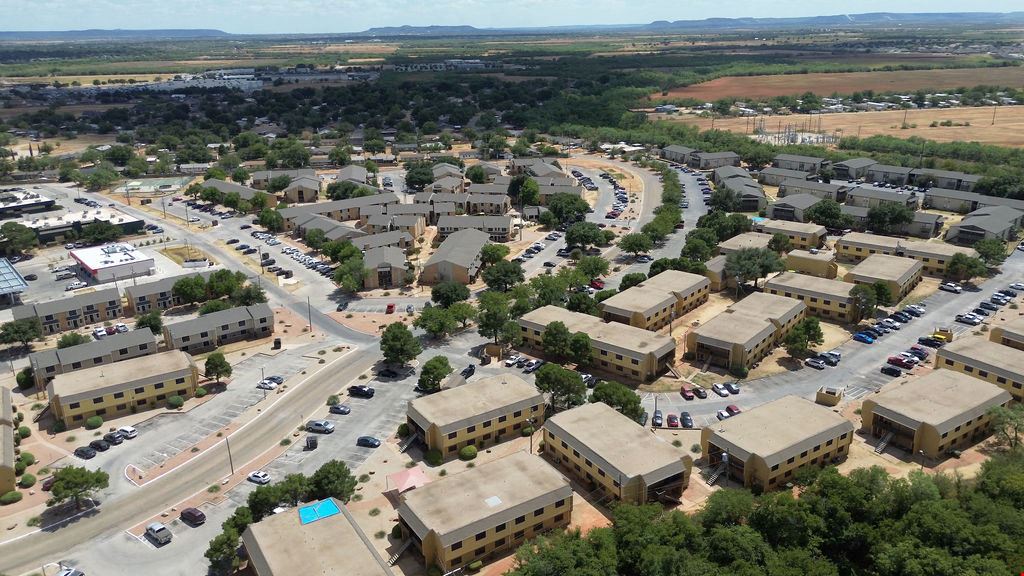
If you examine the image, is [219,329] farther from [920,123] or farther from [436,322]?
[920,123]

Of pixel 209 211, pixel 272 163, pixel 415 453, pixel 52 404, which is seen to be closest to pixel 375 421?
pixel 415 453

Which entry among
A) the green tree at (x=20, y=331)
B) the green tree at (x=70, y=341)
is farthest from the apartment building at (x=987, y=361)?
the green tree at (x=20, y=331)

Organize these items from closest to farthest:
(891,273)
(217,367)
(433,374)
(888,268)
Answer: (433,374) < (217,367) < (891,273) < (888,268)

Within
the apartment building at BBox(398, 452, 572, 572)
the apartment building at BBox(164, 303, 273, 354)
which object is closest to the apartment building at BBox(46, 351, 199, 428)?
the apartment building at BBox(164, 303, 273, 354)

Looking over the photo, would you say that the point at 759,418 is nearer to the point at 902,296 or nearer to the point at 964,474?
the point at 964,474

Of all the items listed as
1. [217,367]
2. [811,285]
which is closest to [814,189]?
[811,285]

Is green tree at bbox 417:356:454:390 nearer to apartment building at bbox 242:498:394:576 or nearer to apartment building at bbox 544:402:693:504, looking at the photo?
apartment building at bbox 544:402:693:504
